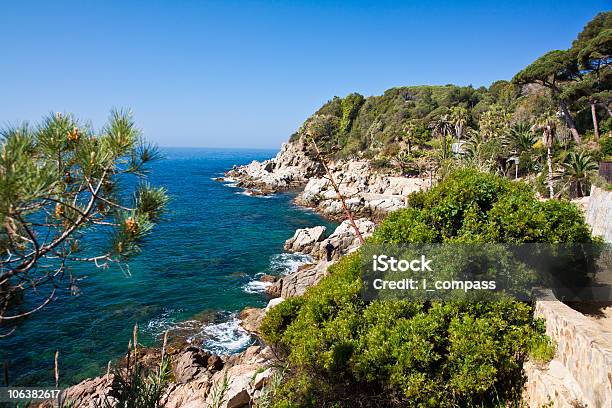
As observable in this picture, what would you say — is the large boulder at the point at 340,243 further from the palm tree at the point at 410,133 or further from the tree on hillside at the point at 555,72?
the palm tree at the point at 410,133

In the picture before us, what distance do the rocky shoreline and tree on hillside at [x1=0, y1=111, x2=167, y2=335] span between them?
136cm

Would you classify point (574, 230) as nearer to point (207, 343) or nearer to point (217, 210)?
point (207, 343)

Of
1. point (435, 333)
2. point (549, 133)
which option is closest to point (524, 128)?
point (549, 133)

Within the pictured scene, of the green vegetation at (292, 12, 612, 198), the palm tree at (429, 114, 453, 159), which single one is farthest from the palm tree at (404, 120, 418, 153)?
the palm tree at (429, 114, 453, 159)

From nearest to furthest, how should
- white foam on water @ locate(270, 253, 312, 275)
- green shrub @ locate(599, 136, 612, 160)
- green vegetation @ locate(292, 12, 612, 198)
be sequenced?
green shrub @ locate(599, 136, 612, 160) → white foam on water @ locate(270, 253, 312, 275) → green vegetation @ locate(292, 12, 612, 198)

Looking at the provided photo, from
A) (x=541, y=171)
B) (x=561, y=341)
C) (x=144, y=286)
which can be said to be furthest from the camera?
(x=541, y=171)

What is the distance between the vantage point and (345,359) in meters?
8.51

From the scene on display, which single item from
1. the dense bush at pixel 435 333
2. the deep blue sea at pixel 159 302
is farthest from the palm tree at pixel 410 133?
the dense bush at pixel 435 333

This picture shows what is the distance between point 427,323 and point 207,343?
504 inches

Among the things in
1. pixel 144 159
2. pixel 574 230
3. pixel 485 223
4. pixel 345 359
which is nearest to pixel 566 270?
pixel 574 230

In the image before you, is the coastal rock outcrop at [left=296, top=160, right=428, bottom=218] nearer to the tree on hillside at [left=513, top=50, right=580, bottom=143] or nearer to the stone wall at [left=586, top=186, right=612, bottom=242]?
the tree on hillside at [left=513, top=50, right=580, bottom=143]

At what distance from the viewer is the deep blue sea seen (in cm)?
1634

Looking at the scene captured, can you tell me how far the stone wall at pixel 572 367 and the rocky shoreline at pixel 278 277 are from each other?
18.1 ft

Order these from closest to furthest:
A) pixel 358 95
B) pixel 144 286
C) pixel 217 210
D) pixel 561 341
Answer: pixel 561 341 < pixel 144 286 < pixel 217 210 < pixel 358 95
